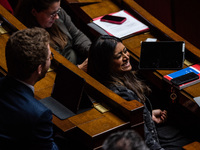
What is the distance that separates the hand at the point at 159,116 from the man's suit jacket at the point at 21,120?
648 mm

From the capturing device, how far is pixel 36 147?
1.23 meters

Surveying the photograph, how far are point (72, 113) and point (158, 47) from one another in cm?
58

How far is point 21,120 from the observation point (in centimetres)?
119

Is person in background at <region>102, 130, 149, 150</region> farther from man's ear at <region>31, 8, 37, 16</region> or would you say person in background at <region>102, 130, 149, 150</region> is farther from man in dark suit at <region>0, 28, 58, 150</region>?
man's ear at <region>31, 8, 37, 16</region>

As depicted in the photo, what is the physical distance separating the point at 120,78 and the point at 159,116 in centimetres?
28

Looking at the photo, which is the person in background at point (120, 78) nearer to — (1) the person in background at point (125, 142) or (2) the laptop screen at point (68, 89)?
(2) the laptop screen at point (68, 89)

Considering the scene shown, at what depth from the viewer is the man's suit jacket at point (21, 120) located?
3.92 ft

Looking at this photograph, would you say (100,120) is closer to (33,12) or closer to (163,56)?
(163,56)

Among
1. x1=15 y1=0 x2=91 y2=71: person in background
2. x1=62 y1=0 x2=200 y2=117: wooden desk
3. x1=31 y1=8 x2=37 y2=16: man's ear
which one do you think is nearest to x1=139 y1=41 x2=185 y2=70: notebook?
x1=62 y1=0 x2=200 y2=117: wooden desk

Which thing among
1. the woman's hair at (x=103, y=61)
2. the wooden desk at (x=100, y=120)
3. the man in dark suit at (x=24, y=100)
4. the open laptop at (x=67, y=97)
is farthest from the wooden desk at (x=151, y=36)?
the man in dark suit at (x=24, y=100)

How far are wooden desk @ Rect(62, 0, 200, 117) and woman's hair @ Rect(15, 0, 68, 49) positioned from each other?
0.57 ft

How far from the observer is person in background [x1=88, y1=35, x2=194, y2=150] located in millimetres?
1562

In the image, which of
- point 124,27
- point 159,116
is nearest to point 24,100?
point 159,116

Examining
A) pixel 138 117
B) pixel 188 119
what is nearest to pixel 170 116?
pixel 188 119
